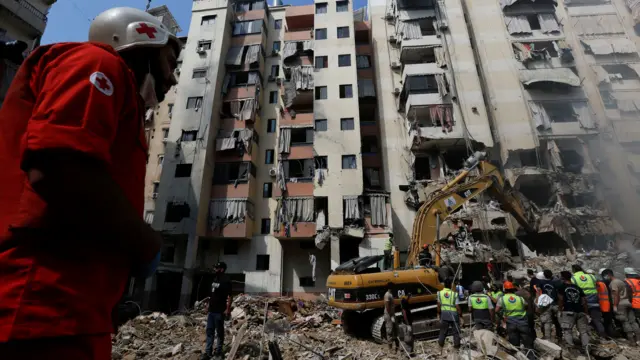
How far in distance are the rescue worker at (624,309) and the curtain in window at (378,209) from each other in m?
10.8

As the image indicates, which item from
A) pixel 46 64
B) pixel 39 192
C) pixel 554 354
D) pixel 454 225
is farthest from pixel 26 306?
pixel 454 225

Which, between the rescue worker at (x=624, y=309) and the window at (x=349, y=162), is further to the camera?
the window at (x=349, y=162)

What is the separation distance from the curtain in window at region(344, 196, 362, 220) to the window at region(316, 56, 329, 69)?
1075cm

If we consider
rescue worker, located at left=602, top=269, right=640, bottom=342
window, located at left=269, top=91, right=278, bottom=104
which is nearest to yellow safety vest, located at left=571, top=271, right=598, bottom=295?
rescue worker, located at left=602, top=269, right=640, bottom=342

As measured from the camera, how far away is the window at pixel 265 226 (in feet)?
69.7

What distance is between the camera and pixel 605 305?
819 cm

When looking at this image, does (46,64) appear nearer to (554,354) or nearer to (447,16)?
(554,354)

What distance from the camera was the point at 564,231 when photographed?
57.7ft

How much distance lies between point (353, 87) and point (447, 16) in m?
9.51

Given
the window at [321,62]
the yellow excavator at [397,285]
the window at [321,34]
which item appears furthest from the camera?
the window at [321,34]

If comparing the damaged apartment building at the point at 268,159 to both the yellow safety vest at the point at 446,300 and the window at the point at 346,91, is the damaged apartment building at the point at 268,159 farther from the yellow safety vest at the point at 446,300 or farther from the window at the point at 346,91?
the yellow safety vest at the point at 446,300

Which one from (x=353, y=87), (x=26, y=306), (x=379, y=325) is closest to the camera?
(x=26, y=306)

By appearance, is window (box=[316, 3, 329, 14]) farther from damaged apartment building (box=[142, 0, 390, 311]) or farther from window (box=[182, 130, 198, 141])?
window (box=[182, 130, 198, 141])

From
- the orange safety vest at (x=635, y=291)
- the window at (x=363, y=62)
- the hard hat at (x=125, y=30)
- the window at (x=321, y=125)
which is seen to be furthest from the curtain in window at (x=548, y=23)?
the hard hat at (x=125, y=30)
